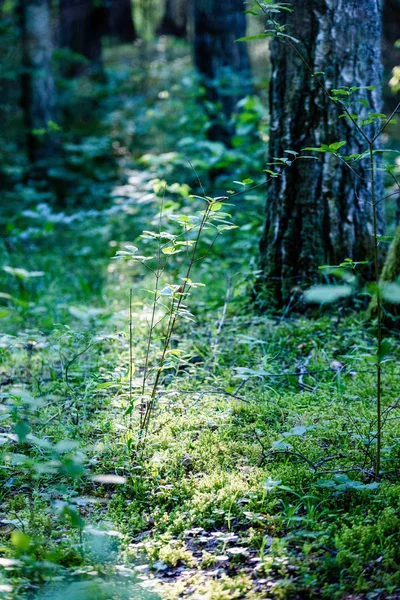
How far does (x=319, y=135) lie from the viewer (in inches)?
150

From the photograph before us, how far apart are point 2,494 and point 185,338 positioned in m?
1.76

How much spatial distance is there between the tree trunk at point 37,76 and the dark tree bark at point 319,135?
7.33 m

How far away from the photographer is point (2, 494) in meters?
2.29

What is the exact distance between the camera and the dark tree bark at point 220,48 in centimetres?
837

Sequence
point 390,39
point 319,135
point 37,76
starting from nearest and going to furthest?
point 319,135 < point 37,76 < point 390,39

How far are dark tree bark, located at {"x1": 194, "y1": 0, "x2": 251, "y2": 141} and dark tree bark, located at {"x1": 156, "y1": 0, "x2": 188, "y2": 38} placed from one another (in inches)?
516

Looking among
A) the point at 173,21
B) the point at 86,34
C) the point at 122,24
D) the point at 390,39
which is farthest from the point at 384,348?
the point at 173,21

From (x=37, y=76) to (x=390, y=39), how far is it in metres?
8.41

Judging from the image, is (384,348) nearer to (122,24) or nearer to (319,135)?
(319,135)

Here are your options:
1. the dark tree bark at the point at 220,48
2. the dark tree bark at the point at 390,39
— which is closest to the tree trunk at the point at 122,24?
the dark tree bark at the point at 390,39

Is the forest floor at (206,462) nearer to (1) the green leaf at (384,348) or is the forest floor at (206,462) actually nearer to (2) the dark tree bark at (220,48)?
(1) the green leaf at (384,348)

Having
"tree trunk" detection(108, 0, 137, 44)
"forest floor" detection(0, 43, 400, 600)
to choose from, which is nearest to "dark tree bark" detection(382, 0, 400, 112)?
"forest floor" detection(0, 43, 400, 600)

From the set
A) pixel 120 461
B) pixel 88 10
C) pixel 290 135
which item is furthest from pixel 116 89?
pixel 120 461

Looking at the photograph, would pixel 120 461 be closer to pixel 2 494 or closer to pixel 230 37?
pixel 2 494
